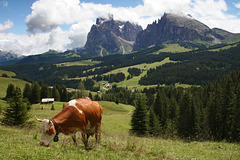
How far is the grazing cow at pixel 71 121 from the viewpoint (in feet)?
28.9

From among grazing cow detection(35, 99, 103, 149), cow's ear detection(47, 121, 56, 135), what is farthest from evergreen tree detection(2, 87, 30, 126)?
cow's ear detection(47, 121, 56, 135)

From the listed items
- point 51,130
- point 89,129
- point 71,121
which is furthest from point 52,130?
point 89,129

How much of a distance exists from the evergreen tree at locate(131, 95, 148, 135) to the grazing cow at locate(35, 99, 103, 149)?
36.9 meters

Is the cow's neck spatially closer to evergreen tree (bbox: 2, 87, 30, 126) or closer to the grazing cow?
the grazing cow

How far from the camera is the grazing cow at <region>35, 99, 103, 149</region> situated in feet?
28.9

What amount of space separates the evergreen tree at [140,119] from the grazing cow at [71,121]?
121 feet

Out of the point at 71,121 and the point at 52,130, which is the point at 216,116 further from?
the point at 52,130

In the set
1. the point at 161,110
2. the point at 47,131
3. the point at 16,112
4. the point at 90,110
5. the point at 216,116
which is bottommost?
the point at 161,110

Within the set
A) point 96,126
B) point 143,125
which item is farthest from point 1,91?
point 96,126

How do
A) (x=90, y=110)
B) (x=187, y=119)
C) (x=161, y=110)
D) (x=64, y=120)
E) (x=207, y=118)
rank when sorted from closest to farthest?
1. (x=64, y=120)
2. (x=90, y=110)
3. (x=207, y=118)
4. (x=187, y=119)
5. (x=161, y=110)

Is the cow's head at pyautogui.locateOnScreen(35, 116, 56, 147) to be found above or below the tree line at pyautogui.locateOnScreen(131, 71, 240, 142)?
above

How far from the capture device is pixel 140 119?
46.0 metres

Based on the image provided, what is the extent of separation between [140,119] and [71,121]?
127 feet

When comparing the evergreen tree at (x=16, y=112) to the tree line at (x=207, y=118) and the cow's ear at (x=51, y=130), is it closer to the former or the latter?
the tree line at (x=207, y=118)
